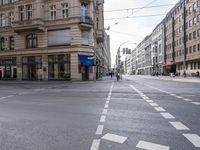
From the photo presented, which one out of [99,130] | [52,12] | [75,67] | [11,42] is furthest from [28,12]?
[99,130]

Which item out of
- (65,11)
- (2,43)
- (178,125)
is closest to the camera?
(178,125)

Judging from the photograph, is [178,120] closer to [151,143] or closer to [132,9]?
[151,143]

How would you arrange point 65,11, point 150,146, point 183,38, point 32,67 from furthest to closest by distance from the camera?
point 183,38
point 32,67
point 65,11
point 150,146

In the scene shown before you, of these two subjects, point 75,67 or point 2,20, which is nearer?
point 75,67

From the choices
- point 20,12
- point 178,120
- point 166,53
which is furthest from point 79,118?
point 166,53

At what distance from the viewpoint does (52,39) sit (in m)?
45.9

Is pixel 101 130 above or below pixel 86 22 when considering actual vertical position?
below

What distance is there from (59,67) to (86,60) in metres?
4.01

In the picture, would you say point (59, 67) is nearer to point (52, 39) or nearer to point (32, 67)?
point (52, 39)

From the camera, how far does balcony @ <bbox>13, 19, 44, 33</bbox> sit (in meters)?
45.1

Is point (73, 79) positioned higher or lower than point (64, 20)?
lower

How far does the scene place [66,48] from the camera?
44344mm

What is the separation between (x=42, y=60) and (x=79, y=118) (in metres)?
37.8

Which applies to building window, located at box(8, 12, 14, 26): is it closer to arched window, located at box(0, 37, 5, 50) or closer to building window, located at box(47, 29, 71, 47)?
arched window, located at box(0, 37, 5, 50)
